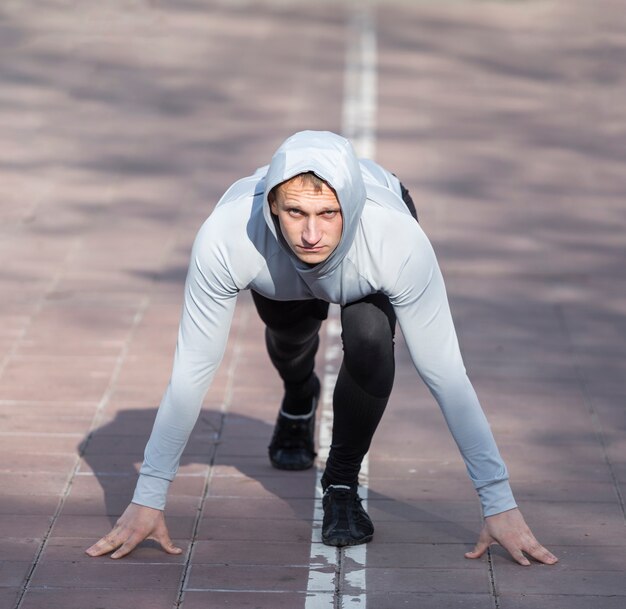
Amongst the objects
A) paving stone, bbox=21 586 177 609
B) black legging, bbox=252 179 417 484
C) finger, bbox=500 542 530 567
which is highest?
black legging, bbox=252 179 417 484

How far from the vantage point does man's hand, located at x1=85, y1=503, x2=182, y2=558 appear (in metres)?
4.07

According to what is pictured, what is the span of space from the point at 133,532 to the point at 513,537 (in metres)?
1.14

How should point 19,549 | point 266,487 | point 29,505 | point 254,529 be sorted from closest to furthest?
point 19,549 < point 254,529 < point 29,505 < point 266,487

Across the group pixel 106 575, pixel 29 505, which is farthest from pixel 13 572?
pixel 29 505

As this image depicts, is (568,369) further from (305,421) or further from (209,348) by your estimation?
(209,348)

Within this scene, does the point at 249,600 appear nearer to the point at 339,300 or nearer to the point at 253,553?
the point at 253,553

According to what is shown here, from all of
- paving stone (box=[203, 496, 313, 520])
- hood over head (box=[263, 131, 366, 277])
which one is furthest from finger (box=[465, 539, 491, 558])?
hood over head (box=[263, 131, 366, 277])

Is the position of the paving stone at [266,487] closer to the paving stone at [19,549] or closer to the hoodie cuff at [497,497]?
the paving stone at [19,549]

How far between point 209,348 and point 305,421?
41.9 inches

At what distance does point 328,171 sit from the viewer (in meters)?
3.64

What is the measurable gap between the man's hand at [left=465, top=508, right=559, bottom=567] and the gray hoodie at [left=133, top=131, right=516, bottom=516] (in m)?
0.04

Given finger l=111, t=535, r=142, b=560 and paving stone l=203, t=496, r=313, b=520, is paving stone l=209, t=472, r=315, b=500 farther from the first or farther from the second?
finger l=111, t=535, r=142, b=560

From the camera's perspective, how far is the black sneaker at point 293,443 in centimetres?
493

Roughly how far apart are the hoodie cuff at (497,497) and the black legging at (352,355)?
45 centimetres
